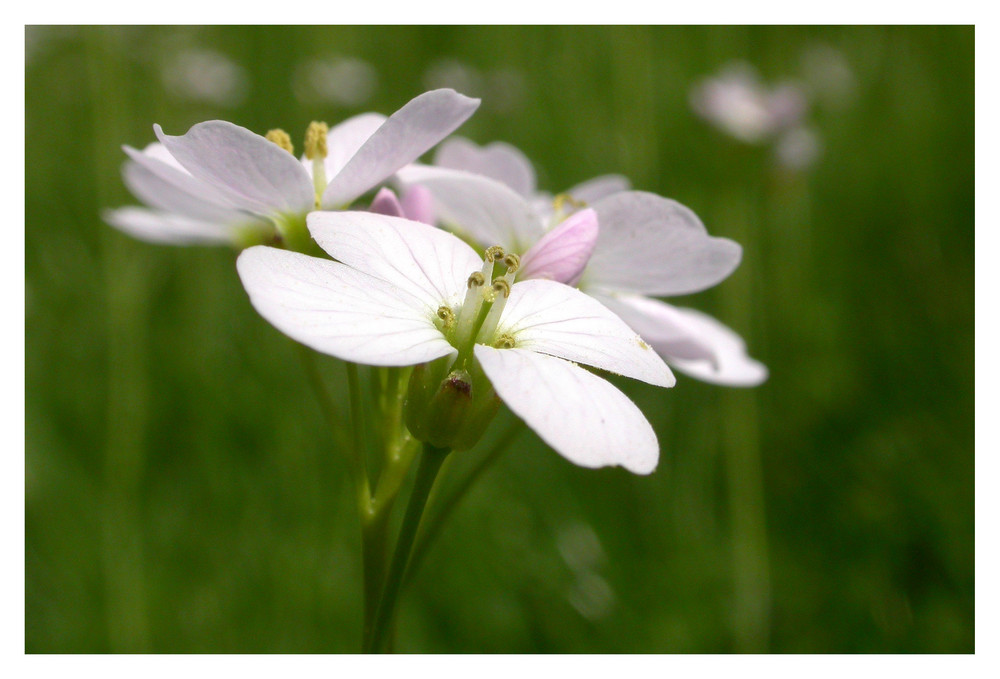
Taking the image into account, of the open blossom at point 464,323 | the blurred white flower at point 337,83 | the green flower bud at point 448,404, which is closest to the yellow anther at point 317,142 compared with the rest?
the open blossom at point 464,323

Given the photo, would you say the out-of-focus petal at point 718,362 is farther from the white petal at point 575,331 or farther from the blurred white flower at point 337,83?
the blurred white flower at point 337,83

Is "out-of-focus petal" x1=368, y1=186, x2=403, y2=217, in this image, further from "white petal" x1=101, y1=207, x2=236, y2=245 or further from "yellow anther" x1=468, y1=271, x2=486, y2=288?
"white petal" x1=101, y1=207, x2=236, y2=245

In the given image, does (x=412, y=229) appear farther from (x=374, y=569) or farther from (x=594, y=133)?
(x=594, y=133)

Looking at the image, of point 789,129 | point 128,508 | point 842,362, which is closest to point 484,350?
point 128,508

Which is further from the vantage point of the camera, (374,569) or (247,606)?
(247,606)

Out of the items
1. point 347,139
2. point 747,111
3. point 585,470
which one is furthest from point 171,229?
point 747,111

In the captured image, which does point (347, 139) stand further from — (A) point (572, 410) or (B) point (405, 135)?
(A) point (572, 410)

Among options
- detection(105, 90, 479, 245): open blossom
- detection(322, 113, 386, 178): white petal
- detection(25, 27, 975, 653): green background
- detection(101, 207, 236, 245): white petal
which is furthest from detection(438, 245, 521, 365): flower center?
detection(25, 27, 975, 653): green background
